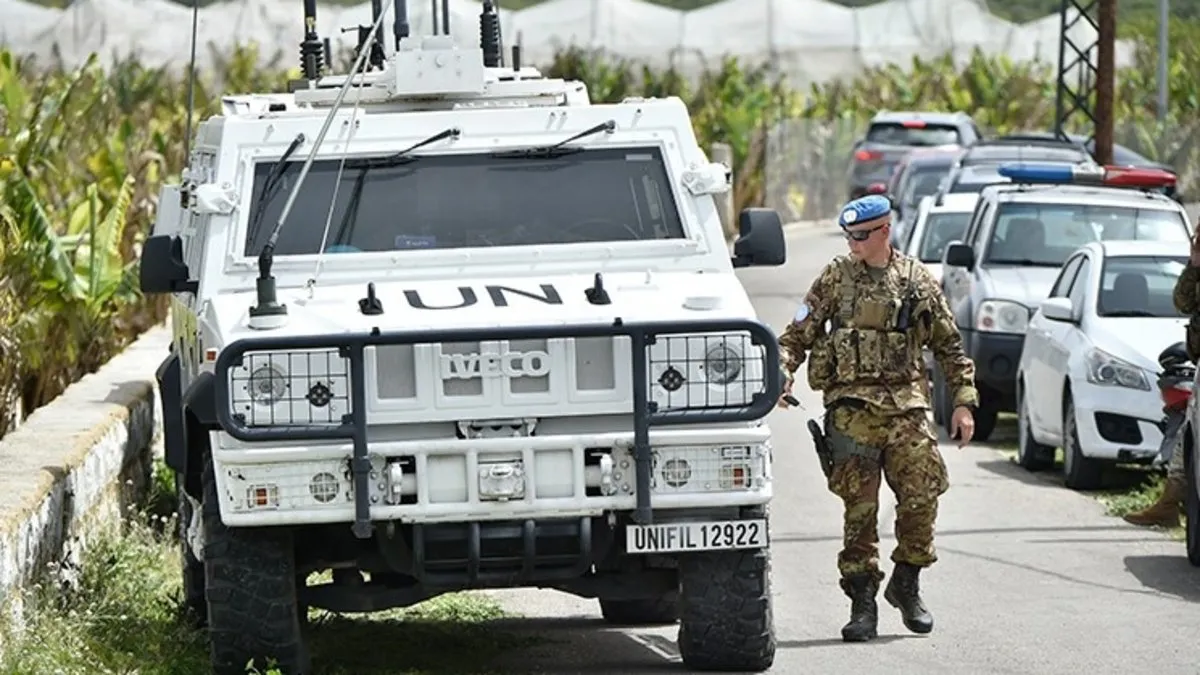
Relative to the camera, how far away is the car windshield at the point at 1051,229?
65.3 ft

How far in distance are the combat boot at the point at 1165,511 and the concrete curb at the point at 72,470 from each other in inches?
210

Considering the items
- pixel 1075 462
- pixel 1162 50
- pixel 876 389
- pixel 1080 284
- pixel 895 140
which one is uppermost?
pixel 876 389

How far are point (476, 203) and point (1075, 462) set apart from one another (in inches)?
265

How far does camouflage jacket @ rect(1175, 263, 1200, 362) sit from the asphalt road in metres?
1.07

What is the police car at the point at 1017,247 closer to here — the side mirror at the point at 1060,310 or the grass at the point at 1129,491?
the grass at the point at 1129,491

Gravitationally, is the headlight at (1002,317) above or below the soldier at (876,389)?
below

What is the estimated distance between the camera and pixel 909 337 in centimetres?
1043

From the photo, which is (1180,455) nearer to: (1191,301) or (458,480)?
(1191,301)

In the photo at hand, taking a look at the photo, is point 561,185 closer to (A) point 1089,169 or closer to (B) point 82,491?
(B) point 82,491

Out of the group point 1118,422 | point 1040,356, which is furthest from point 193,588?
point 1040,356

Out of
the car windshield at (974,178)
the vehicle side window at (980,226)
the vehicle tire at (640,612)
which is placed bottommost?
the car windshield at (974,178)

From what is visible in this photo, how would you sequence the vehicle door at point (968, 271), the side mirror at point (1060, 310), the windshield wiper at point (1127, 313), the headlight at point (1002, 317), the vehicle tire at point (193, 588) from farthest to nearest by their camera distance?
the vehicle door at point (968, 271)
the headlight at point (1002, 317)
the windshield wiper at point (1127, 313)
the side mirror at point (1060, 310)
the vehicle tire at point (193, 588)

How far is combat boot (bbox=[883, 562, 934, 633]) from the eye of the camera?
414 inches

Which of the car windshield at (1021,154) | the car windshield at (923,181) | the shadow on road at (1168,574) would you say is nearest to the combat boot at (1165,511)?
the shadow on road at (1168,574)
